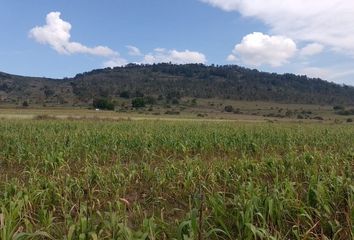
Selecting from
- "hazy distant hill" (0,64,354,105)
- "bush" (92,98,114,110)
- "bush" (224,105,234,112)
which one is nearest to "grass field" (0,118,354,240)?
"bush" (92,98,114,110)

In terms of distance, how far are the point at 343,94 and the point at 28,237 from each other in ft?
627

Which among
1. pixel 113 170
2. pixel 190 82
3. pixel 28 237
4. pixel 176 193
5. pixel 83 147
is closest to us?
pixel 28 237

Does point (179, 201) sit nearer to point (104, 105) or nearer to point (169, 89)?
point (104, 105)

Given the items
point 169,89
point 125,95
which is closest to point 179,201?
point 125,95

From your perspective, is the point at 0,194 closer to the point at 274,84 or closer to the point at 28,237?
the point at 28,237

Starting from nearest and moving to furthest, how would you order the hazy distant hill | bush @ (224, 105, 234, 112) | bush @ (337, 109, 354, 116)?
bush @ (337, 109, 354, 116) < bush @ (224, 105, 234, 112) < the hazy distant hill

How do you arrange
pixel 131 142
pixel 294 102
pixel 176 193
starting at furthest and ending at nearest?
pixel 294 102 → pixel 131 142 → pixel 176 193

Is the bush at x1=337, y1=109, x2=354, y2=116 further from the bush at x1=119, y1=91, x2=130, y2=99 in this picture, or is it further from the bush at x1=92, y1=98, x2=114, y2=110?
the bush at x1=119, y1=91, x2=130, y2=99

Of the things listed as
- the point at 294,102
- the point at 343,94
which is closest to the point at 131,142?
the point at 294,102

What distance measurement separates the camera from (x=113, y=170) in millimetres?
8656

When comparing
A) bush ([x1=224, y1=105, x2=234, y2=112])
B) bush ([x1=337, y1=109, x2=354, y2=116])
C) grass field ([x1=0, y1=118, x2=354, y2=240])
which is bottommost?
bush ([x1=224, y1=105, x2=234, y2=112])

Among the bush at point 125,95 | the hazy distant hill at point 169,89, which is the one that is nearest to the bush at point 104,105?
the hazy distant hill at point 169,89

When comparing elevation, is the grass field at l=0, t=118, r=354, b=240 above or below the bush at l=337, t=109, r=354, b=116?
above

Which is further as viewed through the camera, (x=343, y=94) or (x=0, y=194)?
(x=343, y=94)
